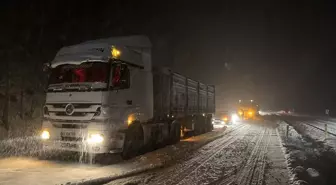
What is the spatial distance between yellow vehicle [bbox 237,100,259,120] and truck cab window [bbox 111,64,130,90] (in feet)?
145

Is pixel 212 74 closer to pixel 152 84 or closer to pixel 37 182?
pixel 152 84

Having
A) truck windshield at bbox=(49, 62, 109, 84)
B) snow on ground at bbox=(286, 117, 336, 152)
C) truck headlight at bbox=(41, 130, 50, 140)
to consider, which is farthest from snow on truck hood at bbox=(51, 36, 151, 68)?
snow on ground at bbox=(286, 117, 336, 152)

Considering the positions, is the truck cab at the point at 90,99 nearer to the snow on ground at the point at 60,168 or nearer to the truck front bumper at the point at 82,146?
the truck front bumper at the point at 82,146

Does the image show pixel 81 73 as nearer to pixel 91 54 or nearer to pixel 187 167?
pixel 91 54

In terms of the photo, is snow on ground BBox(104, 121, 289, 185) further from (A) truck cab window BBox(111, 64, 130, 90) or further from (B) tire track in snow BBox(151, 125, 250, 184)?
(A) truck cab window BBox(111, 64, 130, 90)

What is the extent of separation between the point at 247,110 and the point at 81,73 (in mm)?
45155

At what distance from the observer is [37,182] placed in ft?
25.2

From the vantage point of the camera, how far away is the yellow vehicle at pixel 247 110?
52844 millimetres

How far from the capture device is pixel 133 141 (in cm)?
1164

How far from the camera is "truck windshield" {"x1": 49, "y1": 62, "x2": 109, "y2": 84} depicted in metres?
10.3

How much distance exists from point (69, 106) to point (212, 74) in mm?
51723

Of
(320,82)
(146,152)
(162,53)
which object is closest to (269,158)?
(146,152)

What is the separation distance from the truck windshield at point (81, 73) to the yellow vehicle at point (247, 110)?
44.9 meters

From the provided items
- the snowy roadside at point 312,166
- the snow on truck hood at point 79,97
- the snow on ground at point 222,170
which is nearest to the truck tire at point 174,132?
the snow on ground at point 222,170
